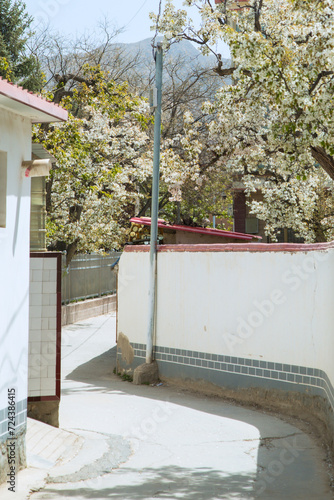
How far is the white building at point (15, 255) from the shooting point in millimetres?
6211

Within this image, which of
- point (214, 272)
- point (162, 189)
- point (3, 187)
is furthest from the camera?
point (162, 189)

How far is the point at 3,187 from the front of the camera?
6.27m

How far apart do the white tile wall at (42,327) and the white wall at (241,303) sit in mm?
3442

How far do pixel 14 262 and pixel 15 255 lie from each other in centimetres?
7

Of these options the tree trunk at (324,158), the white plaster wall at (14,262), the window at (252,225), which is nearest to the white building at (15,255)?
the white plaster wall at (14,262)

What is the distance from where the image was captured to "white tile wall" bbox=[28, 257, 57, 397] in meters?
7.99

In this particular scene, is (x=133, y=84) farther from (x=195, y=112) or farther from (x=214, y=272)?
(x=214, y=272)

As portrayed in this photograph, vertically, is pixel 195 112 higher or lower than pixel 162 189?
higher

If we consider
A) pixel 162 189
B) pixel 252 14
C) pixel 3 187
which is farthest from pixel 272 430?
pixel 162 189

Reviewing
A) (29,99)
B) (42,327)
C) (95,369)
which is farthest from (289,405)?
(29,99)

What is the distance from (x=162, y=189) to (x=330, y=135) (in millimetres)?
22541

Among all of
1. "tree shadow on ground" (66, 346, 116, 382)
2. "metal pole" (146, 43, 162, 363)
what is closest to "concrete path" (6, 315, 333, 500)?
"metal pole" (146, 43, 162, 363)

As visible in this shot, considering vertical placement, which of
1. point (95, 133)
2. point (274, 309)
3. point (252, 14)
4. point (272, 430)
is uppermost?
point (252, 14)

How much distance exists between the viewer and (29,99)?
Answer: 6074 mm
